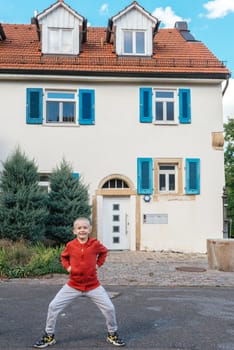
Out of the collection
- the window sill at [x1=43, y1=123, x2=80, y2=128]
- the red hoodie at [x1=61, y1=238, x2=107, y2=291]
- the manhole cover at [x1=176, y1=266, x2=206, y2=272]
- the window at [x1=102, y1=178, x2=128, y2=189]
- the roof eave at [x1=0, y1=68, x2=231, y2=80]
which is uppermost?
the roof eave at [x1=0, y1=68, x2=231, y2=80]

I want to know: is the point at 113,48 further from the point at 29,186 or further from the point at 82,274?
the point at 82,274

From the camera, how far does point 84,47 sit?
61.8 ft

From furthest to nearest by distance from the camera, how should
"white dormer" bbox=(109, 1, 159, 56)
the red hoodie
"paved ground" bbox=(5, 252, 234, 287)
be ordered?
1. "white dormer" bbox=(109, 1, 159, 56)
2. "paved ground" bbox=(5, 252, 234, 287)
3. the red hoodie

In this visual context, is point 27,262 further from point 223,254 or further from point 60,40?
point 60,40

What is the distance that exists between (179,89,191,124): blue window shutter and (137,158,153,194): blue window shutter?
6.88 ft

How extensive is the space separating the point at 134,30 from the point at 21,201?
8584 mm

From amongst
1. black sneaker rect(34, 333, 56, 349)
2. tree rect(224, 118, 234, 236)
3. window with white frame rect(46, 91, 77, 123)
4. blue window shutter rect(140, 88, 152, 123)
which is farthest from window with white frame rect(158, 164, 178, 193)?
tree rect(224, 118, 234, 236)

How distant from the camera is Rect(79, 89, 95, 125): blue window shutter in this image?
56.2 feet

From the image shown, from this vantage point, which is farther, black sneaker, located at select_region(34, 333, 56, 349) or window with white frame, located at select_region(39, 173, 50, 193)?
window with white frame, located at select_region(39, 173, 50, 193)

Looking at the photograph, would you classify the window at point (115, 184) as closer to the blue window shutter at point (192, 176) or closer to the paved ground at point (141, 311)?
the blue window shutter at point (192, 176)

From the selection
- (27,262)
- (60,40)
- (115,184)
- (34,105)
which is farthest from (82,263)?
(60,40)

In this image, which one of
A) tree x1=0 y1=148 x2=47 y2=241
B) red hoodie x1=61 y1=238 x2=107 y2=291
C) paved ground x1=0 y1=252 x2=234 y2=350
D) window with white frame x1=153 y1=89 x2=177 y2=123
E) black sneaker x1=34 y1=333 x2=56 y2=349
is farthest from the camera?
window with white frame x1=153 y1=89 x2=177 y2=123

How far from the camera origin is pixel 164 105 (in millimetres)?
17656

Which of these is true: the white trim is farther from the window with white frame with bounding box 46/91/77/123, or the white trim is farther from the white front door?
the white front door
